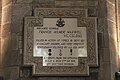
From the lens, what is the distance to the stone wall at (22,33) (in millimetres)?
3895

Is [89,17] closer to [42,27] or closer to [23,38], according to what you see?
[42,27]

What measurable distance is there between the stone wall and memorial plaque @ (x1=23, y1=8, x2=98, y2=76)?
8 centimetres

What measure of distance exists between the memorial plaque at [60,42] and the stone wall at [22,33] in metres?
0.08

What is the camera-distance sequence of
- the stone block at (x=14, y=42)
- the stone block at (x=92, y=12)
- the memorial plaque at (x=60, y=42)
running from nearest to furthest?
the memorial plaque at (x=60, y=42), the stone block at (x=14, y=42), the stone block at (x=92, y=12)

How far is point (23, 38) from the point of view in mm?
3971

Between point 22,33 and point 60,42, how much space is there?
1.60ft

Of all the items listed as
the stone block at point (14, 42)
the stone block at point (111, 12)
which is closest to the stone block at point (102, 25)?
the stone block at point (111, 12)

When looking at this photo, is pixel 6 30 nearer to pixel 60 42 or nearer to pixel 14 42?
pixel 14 42

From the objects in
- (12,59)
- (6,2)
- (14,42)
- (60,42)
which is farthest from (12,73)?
(6,2)

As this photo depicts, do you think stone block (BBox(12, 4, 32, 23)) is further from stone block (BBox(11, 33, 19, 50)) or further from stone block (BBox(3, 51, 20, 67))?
stone block (BBox(3, 51, 20, 67))

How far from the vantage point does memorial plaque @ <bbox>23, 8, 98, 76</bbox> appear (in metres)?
3.87

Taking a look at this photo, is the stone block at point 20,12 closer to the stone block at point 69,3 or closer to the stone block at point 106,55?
the stone block at point 69,3

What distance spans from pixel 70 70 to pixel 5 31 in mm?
997

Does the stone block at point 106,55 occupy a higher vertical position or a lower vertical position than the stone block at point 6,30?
lower
